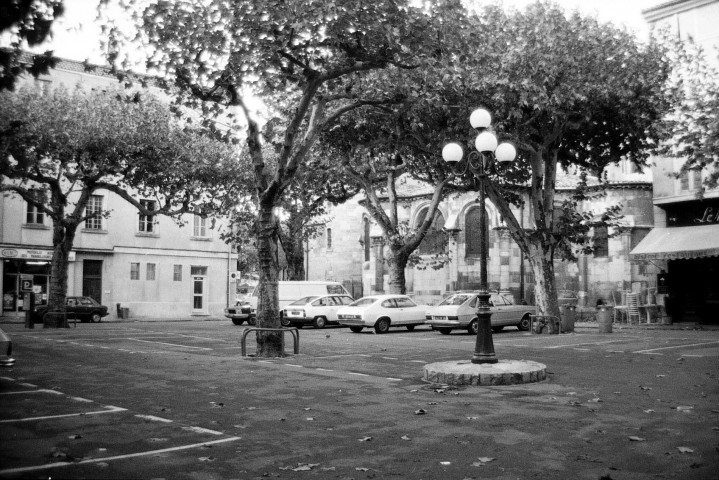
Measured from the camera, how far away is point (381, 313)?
26.8 metres

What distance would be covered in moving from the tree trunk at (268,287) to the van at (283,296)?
51.5ft

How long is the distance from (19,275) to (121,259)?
582 centimetres

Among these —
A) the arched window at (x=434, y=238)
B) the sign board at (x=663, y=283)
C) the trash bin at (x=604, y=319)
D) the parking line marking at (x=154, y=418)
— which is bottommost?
the parking line marking at (x=154, y=418)

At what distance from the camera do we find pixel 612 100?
2164cm

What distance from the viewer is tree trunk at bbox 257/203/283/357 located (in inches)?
615

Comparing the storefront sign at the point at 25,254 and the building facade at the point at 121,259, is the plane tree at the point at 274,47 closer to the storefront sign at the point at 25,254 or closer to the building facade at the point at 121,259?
the building facade at the point at 121,259

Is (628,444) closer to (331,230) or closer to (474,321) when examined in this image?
(474,321)

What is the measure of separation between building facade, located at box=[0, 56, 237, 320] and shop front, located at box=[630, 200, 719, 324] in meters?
22.6

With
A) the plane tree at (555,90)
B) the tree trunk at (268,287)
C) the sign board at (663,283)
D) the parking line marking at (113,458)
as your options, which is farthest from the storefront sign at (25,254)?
the parking line marking at (113,458)

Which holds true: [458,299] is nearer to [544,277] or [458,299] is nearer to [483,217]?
[544,277]

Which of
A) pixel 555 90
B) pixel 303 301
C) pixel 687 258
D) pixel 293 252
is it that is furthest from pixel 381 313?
pixel 293 252

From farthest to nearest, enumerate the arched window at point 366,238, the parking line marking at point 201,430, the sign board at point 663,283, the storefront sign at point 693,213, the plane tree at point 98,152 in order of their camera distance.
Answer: the arched window at point 366,238, the sign board at point 663,283, the storefront sign at point 693,213, the plane tree at point 98,152, the parking line marking at point 201,430

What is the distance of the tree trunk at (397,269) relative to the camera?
30.2m

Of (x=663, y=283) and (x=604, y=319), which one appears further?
(x=663, y=283)
